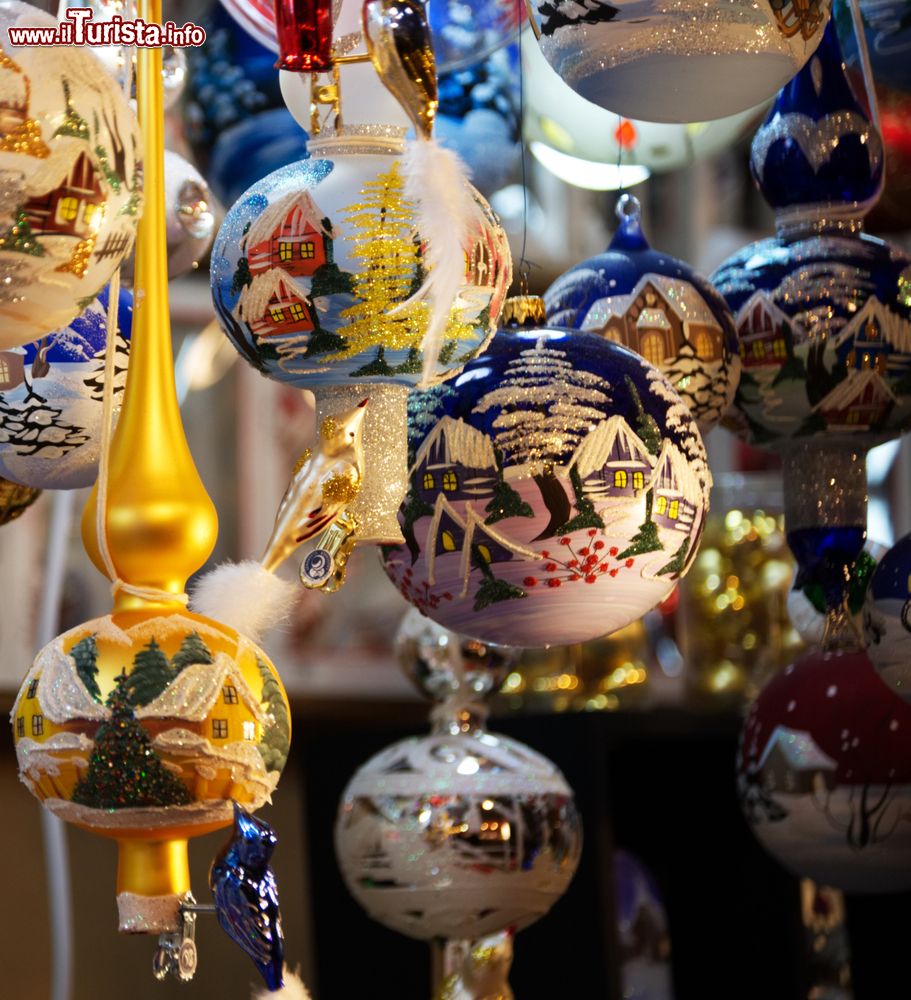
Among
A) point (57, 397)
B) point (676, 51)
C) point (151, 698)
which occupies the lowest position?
point (151, 698)

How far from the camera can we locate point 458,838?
0.90m

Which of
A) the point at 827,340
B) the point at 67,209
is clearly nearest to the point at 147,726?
the point at 67,209

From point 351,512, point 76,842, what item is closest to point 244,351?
point 351,512

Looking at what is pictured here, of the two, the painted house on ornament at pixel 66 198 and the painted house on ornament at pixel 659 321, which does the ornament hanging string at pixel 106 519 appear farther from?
the painted house on ornament at pixel 659 321

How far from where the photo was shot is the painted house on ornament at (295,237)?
61 centimetres

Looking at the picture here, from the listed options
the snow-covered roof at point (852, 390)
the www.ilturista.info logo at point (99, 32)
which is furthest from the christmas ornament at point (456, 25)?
the snow-covered roof at point (852, 390)

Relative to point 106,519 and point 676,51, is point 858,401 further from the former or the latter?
point 106,519

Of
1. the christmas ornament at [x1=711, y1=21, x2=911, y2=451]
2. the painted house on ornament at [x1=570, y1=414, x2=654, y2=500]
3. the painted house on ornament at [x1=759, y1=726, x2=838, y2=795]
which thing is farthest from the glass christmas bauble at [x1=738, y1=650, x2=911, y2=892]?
the painted house on ornament at [x1=570, y1=414, x2=654, y2=500]

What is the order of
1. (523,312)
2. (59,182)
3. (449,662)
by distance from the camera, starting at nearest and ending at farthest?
(59,182) < (523,312) < (449,662)

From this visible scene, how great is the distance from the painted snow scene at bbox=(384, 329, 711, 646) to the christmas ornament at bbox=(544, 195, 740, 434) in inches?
3.2

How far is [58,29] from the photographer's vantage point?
1.89 feet

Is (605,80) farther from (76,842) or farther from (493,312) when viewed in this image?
(76,842)

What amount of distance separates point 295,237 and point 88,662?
Result: 0.16 m

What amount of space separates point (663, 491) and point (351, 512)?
0.42 feet
